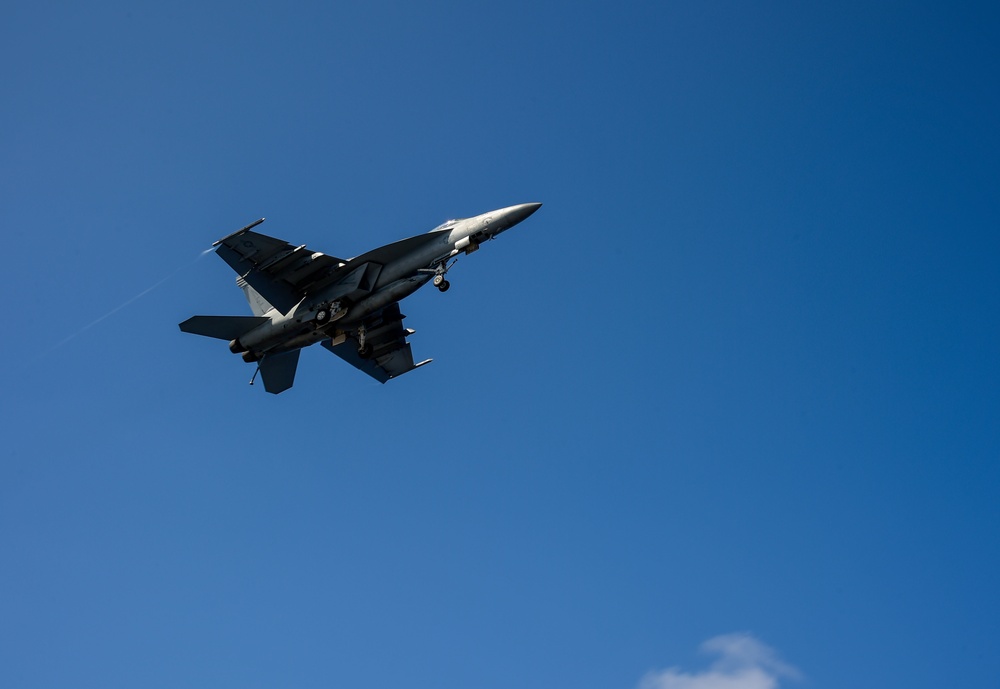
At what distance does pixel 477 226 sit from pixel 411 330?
625 cm

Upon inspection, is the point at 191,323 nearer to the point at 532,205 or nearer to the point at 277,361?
the point at 277,361

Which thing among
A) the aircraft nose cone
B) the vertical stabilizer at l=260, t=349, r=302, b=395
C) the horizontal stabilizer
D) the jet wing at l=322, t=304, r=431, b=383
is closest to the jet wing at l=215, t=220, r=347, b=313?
the horizontal stabilizer

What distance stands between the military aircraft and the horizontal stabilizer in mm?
32

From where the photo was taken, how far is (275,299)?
108 ft

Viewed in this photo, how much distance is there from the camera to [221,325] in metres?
33.9

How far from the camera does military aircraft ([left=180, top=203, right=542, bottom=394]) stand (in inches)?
1241

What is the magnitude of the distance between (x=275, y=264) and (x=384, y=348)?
18.1 ft

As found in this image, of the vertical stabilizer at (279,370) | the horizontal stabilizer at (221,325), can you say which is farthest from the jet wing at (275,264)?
the vertical stabilizer at (279,370)

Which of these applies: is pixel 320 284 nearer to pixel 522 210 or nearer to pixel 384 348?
pixel 384 348

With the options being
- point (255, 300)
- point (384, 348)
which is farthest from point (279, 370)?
point (384, 348)

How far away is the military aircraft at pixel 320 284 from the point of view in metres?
31.5

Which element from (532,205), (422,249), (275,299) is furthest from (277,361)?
(532,205)

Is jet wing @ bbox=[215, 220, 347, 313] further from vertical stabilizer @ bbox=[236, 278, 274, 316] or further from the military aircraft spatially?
vertical stabilizer @ bbox=[236, 278, 274, 316]

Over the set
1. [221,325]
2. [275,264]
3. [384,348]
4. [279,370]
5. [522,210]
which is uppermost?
[522,210]
